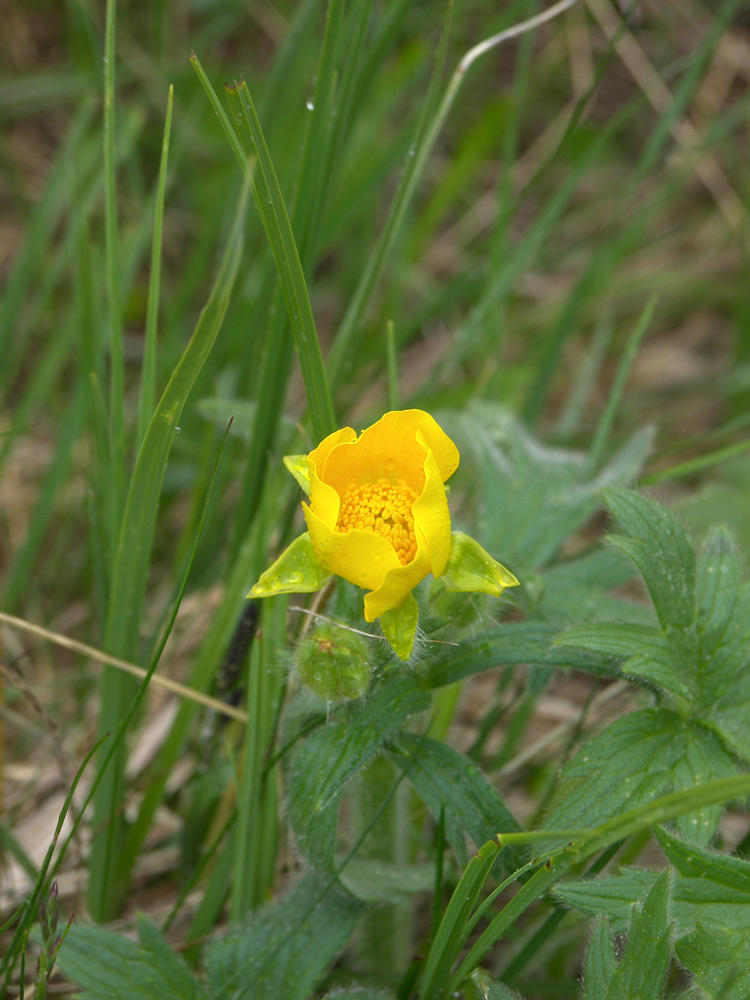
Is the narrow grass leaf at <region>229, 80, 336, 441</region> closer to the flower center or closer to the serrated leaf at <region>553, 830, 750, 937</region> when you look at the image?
the flower center

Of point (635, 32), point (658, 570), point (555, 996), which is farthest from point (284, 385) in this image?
point (635, 32)

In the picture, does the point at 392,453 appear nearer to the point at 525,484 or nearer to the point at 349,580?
the point at 349,580

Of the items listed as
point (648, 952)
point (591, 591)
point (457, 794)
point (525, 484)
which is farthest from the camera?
point (525, 484)

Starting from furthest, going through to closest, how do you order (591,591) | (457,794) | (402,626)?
(591,591) < (457,794) < (402,626)

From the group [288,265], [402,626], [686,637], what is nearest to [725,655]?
[686,637]

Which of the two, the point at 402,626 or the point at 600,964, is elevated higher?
the point at 402,626

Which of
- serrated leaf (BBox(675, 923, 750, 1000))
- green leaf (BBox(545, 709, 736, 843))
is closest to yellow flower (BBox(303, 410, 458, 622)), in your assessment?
green leaf (BBox(545, 709, 736, 843))

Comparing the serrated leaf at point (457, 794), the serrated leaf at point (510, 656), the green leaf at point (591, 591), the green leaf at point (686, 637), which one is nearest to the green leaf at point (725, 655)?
the green leaf at point (686, 637)

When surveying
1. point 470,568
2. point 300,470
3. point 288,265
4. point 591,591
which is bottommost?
point 591,591

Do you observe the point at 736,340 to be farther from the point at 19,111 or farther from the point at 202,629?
the point at 19,111
